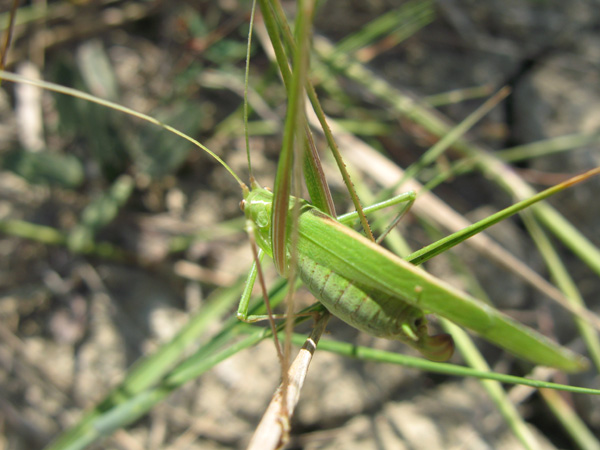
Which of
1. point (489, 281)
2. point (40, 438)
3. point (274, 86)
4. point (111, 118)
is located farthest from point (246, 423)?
point (274, 86)

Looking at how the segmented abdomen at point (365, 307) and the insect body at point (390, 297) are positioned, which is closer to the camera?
the insect body at point (390, 297)

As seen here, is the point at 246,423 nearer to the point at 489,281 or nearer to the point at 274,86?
the point at 489,281

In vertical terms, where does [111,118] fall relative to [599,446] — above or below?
above

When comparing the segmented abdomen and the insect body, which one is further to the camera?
the segmented abdomen

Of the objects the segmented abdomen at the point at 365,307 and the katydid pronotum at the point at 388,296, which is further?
the segmented abdomen at the point at 365,307
